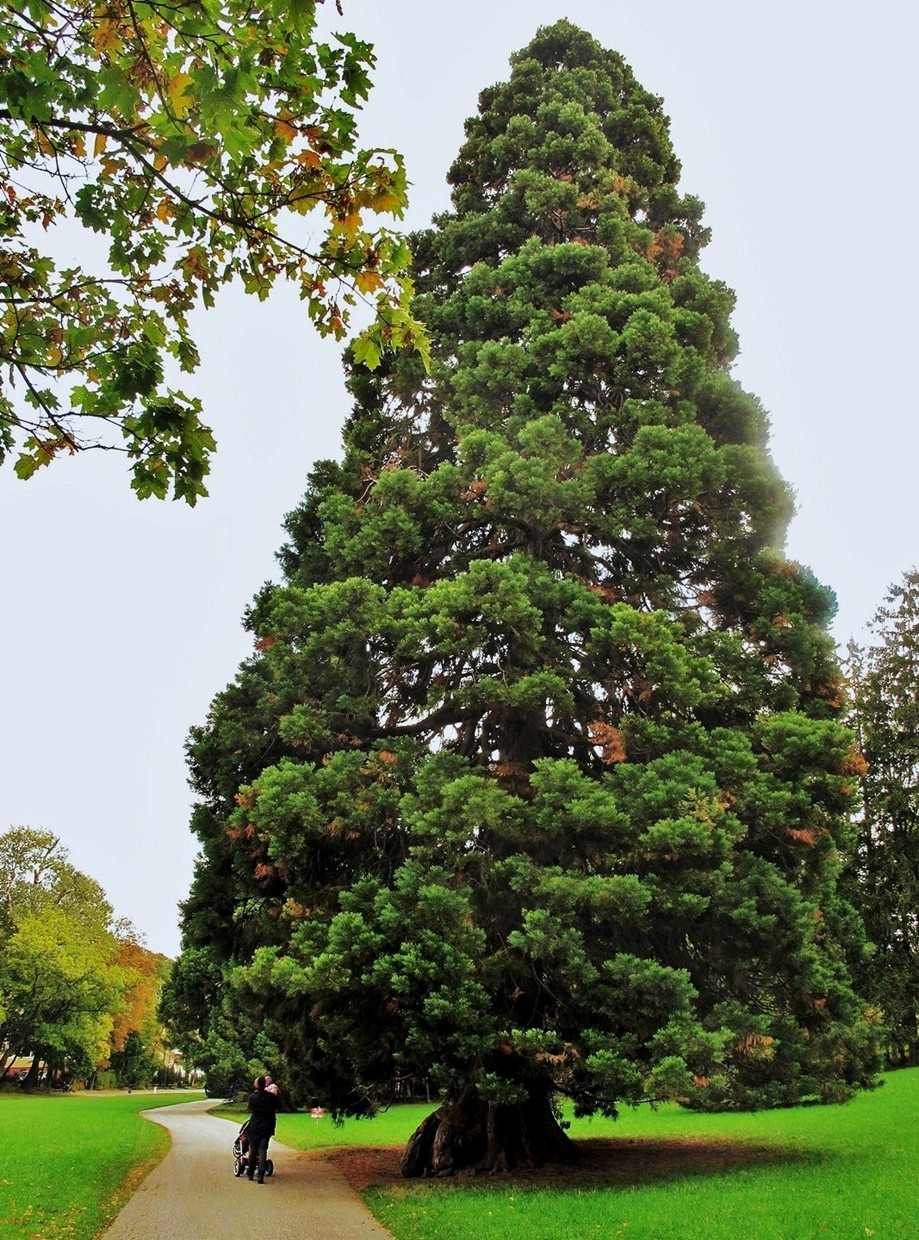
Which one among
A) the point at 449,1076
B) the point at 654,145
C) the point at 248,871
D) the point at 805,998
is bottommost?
the point at 449,1076

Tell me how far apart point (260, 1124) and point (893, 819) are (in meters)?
26.6

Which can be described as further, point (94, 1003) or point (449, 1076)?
point (94, 1003)

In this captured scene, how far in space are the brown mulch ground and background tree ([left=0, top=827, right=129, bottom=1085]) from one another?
103 feet

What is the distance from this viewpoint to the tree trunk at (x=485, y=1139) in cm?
1101

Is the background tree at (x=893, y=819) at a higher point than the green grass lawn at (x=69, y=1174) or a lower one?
higher

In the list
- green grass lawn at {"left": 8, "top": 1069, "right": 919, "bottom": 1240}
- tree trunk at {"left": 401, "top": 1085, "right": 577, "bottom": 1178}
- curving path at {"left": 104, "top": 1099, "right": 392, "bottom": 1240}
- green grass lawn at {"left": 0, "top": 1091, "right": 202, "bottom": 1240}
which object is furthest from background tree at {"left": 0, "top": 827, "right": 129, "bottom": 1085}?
tree trunk at {"left": 401, "top": 1085, "right": 577, "bottom": 1178}

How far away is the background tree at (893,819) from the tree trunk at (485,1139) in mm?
19946

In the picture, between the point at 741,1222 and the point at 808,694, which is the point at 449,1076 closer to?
the point at 741,1222

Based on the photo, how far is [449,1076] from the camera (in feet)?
29.7

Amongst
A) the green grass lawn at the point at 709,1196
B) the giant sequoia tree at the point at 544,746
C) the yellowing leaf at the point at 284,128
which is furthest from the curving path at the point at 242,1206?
the yellowing leaf at the point at 284,128

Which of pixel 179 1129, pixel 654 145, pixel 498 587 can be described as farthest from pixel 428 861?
pixel 179 1129

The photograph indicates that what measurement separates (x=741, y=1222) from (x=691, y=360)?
34.3 ft

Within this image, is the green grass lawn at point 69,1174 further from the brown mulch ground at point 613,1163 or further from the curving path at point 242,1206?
the brown mulch ground at point 613,1163

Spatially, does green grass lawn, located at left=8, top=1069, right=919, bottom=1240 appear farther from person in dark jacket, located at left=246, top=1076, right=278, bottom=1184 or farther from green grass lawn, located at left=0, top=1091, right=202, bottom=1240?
person in dark jacket, located at left=246, top=1076, right=278, bottom=1184
